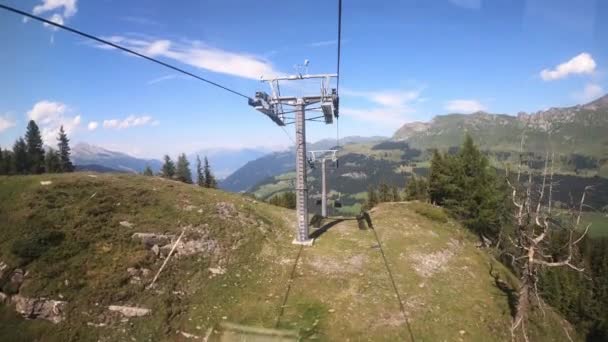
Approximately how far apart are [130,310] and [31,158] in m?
78.1

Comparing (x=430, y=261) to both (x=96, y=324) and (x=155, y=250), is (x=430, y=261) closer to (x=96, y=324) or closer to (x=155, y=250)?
(x=155, y=250)

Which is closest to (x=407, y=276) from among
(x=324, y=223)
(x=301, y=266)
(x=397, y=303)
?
(x=397, y=303)

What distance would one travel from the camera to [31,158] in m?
78.7

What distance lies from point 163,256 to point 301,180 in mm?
12057

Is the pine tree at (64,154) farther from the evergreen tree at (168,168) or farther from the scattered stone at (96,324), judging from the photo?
the scattered stone at (96,324)

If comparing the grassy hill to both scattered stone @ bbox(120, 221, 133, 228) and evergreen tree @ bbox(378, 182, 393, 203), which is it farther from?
evergreen tree @ bbox(378, 182, 393, 203)

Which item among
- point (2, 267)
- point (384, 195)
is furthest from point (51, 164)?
point (384, 195)

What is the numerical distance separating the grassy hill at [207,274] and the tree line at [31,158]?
188ft

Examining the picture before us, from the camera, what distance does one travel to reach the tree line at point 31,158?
75919mm

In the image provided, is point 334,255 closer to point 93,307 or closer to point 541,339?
point 541,339

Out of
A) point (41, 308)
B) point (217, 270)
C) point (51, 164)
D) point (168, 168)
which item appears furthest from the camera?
point (168, 168)

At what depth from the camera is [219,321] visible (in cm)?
2045

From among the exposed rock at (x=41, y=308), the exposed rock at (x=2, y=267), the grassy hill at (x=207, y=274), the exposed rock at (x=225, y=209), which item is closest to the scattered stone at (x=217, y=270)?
the grassy hill at (x=207, y=274)

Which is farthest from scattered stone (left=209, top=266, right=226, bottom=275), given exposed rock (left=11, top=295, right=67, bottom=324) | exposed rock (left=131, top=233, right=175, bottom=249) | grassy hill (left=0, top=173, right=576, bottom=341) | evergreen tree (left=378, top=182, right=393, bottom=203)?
evergreen tree (left=378, top=182, right=393, bottom=203)
